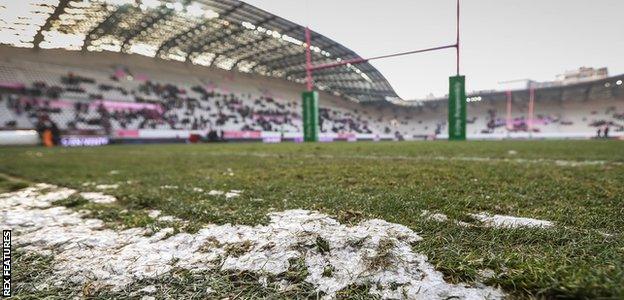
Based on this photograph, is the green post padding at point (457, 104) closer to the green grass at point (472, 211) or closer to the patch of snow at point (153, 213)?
the green grass at point (472, 211)

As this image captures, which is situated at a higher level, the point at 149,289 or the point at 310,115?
the point at 310,115

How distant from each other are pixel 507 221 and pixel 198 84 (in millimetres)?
41547

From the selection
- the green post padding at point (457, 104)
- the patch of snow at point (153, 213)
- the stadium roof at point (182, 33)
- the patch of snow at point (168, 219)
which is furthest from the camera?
the stadium roof at point (182, 33)

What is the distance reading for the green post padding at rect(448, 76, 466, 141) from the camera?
13266mm

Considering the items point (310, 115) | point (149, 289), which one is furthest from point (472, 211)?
point (310, 115)

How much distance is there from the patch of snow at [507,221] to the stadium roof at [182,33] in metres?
26.9

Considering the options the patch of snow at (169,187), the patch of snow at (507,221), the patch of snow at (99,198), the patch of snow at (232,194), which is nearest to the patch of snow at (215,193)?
the patch of snow at (232,194)

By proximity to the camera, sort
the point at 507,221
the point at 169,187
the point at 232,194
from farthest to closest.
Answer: the point at 169,187 → the point at 232,194 → the point at 507,221

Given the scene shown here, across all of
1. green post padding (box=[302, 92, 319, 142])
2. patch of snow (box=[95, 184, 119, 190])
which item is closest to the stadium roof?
green post padding (box=[302, 92, 319, 142])

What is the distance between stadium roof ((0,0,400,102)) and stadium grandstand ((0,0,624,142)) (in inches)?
4.8

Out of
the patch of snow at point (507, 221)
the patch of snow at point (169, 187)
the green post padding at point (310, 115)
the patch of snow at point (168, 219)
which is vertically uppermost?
the green post padding at point (310, 115)

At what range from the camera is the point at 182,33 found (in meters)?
31.0

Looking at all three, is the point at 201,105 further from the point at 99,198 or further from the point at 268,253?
the point at 268,253

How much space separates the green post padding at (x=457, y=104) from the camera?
13.3 metres
